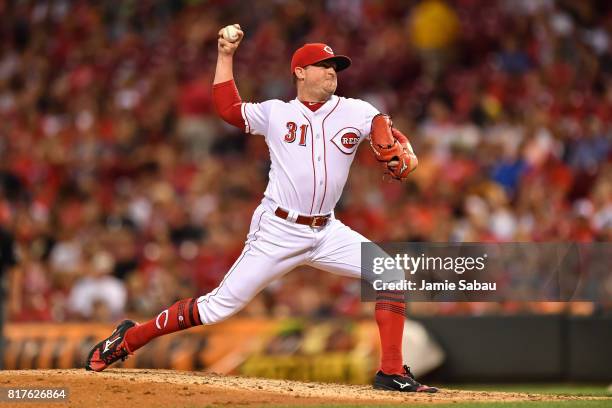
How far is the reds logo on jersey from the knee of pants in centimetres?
109

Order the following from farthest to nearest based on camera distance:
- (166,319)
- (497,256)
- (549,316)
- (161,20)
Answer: (161,20)
(549,316)
(497,256)
(166,319)

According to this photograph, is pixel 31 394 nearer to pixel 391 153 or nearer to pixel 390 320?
pixel 390 320

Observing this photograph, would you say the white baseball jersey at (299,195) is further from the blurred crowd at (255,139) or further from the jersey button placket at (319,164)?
the blurred crowd at (255,139)

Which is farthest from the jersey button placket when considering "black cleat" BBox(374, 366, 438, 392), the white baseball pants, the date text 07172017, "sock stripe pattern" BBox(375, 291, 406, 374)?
the date text 07172017

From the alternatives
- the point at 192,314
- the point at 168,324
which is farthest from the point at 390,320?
the point at 168,324

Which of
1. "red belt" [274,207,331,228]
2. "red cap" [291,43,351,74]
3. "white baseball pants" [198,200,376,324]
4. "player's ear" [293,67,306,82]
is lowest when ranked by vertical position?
"white baseball pants" [198,200,376,324]

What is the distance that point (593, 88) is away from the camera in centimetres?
1356

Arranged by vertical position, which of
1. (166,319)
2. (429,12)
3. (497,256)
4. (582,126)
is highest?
(429,12)

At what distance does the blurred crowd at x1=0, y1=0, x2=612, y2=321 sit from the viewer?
12039 millimetres

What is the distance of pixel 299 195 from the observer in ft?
23.4

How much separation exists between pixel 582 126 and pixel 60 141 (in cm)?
659

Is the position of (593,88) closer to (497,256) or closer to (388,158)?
(497,256)

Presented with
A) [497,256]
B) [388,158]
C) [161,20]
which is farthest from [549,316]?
[161,20]

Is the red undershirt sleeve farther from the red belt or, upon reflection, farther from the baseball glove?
the baseball glove
